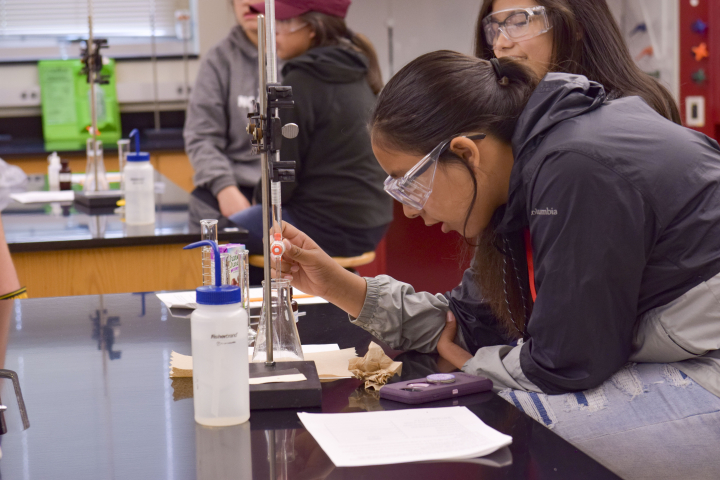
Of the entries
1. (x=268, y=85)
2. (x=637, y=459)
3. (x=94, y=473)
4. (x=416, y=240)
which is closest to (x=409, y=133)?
(x=268, y=85)

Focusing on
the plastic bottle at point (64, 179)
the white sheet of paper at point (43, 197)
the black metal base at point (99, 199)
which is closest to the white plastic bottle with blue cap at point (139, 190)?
the black metal base at point (99, 199)

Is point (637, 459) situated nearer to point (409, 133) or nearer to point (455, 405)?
point (455, 405)

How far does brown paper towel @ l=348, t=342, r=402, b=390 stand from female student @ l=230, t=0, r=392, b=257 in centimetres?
159

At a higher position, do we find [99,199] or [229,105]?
[229,105]

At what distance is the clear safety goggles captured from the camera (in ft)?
6.06

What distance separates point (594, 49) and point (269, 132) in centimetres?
104

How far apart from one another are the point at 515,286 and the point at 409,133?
347 mm

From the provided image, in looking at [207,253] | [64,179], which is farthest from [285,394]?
[64,179]

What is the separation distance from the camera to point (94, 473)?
2.64 feet

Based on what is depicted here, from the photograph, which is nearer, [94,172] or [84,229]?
[84,229]

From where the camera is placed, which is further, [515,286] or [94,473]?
[515,286]

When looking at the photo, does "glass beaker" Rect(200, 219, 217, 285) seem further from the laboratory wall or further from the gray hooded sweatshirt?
the laboratory wall

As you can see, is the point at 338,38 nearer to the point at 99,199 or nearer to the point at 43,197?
the point at 99,199

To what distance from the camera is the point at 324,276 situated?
1342mm
